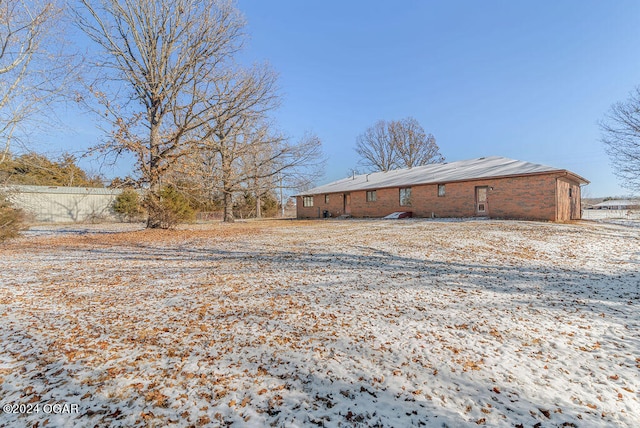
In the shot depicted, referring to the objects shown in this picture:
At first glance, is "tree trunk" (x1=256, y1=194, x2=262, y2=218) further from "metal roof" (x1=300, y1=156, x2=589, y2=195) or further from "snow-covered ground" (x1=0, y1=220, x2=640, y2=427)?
"snow-covered ground" (x1=0, y1=220, x2=640, y2=427)

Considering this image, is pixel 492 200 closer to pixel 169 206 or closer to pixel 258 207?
pixel 169 206

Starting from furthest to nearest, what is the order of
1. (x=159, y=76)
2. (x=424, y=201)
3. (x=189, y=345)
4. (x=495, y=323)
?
(x=424, y=201) < (x=159, y=76) < (x=495, y=323) < (x=189, y=345)

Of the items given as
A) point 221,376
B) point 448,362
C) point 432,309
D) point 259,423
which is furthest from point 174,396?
point 432,309

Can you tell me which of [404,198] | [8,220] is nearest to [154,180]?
[8,220]

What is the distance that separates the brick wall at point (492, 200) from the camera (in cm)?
1524

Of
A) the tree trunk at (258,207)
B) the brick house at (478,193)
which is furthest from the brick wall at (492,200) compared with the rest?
the tree trunk at (258,207)

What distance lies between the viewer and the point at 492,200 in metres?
17.0

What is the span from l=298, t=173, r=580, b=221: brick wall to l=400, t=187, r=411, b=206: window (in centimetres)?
27

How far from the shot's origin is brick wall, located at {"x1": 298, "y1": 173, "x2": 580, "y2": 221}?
50.0 ft

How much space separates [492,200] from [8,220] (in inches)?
852

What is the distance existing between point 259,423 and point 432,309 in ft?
8.74

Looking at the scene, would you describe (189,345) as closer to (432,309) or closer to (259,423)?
(259,423)

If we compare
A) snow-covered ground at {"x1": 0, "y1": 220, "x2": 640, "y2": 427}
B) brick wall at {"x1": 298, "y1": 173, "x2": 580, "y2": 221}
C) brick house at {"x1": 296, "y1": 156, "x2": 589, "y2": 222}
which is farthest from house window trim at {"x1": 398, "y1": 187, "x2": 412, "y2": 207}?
snow-covered ground at {"x1": 0, "y1": 220, "x2": 640, "y2": 427}

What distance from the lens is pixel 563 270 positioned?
5.75 meters
